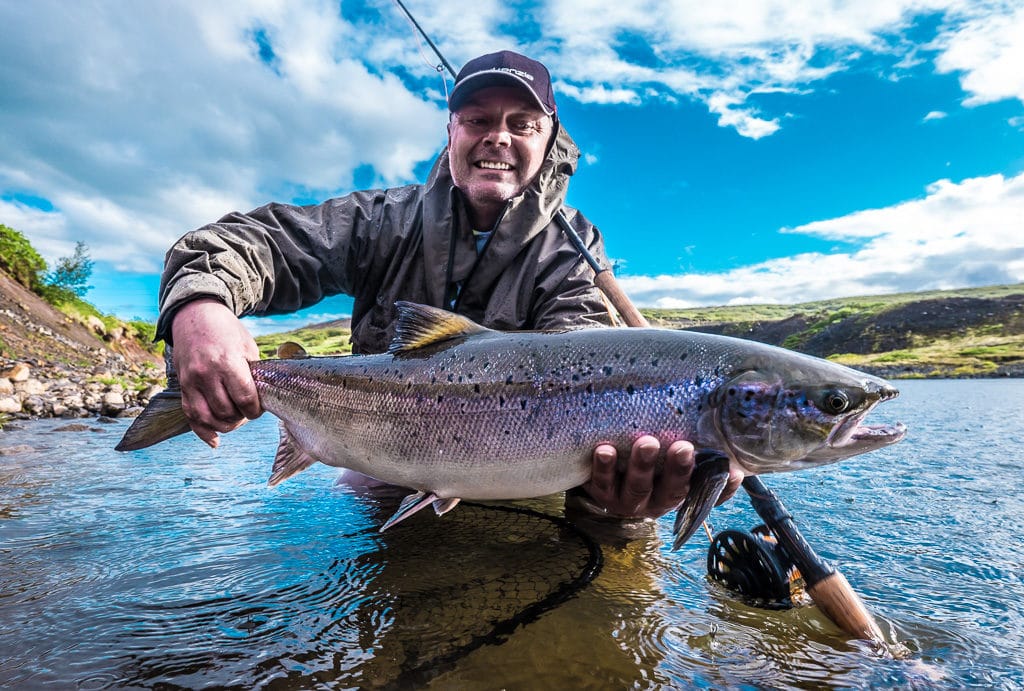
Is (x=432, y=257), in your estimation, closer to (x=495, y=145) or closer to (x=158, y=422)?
(x=495, y=145)

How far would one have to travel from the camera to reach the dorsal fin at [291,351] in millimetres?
3521

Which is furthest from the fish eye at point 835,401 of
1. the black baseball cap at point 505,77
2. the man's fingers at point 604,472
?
the black baseball cap at point 505,77

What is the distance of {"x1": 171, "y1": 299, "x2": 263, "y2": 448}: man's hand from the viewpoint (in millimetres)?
2898

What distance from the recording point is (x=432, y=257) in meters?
4.64

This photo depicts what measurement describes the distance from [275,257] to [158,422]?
1.49 metres

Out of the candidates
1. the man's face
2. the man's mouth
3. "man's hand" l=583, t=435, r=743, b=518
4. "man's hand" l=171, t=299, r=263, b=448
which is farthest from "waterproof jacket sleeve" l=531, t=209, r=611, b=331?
"man's hand" l=171, t=299, r=263, b=448

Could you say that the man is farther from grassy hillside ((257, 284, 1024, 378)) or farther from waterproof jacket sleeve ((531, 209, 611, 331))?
grassy hillside ((257, 284, 1024, 378))

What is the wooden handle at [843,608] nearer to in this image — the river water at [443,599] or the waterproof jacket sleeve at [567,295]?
the river water at [443,599]

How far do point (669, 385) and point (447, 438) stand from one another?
123 cm

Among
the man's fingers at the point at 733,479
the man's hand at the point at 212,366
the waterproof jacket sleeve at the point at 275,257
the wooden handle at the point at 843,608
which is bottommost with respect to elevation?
the wooden handle at the point at 843,608

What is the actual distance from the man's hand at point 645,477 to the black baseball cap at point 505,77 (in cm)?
291

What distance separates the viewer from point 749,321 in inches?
5330

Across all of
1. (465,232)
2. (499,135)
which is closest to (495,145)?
(499,135)

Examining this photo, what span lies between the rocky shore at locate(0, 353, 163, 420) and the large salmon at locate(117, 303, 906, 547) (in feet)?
30.6
